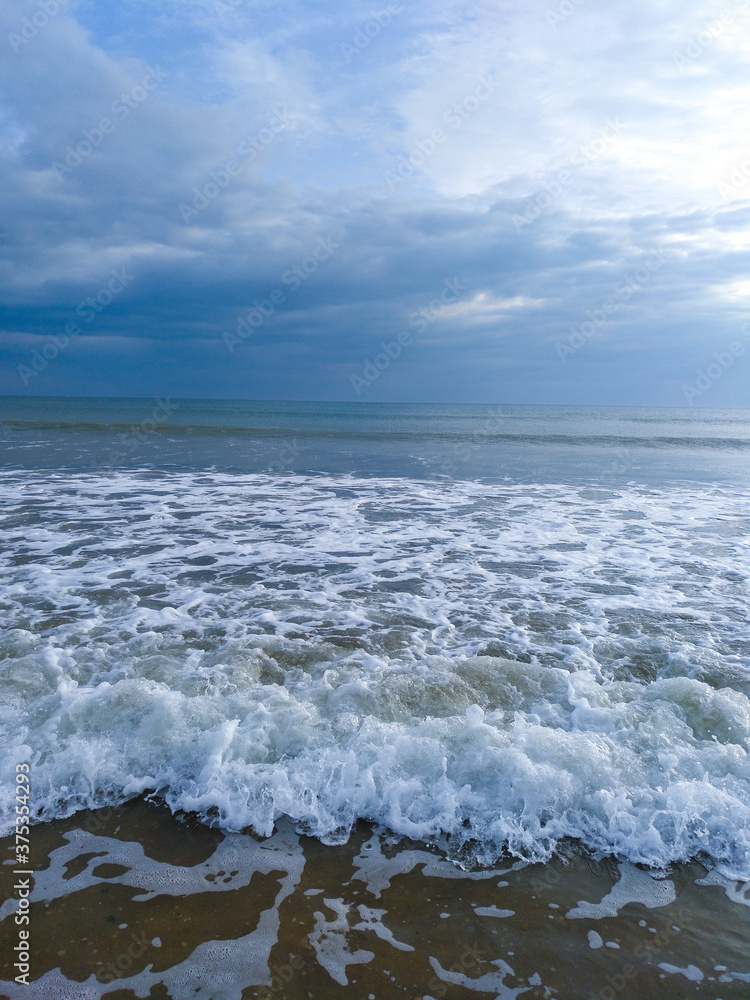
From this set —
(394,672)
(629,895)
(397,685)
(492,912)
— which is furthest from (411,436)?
(492,912)

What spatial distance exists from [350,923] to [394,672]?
7.81ft

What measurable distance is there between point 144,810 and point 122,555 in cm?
586

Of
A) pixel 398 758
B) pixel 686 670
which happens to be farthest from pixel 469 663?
pixel 686 670

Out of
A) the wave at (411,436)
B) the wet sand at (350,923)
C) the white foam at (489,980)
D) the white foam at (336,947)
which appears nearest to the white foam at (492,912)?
the wet sand at (350,923)

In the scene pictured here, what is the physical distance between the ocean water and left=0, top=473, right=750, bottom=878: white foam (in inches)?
0.8

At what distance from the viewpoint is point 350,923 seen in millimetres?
2723

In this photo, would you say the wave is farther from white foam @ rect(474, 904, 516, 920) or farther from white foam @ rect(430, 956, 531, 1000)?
white foam @ rect(430, 956, 531, 1000)

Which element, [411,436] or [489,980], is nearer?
[489,980]

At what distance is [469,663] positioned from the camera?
17.1 ft

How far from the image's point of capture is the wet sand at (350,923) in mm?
2455

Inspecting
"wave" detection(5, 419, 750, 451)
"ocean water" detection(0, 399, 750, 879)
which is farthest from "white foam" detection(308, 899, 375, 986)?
"wave" detection(5, 419, 750, 451)

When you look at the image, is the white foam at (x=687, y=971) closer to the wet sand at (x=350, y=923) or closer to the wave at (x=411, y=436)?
the wet sand at (x=350, y=923)

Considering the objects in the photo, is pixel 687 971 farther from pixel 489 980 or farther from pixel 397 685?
pixel 397 685

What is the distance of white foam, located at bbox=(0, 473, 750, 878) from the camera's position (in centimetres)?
346
